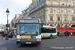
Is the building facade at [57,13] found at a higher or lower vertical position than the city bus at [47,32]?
higher

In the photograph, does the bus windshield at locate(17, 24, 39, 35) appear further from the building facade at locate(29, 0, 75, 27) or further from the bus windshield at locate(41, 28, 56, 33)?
the building facade at locate(29, 0, 75, 27)

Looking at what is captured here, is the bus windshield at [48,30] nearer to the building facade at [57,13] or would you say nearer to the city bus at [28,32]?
the city bus at [28,32]

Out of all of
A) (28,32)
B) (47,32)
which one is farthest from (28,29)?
(47,32)

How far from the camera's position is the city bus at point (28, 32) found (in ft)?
38.0

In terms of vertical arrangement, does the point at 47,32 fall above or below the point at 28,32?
below

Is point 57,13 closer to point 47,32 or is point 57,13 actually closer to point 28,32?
point 47,32

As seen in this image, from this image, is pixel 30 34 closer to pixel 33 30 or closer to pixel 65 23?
pixel 33 30

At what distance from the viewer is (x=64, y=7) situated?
4825 centimetres

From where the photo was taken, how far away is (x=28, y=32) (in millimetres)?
11641

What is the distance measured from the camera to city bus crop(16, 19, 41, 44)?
1159 centimetres

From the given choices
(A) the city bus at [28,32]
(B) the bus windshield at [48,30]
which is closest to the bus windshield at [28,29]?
(A) the city bus at [28,32]

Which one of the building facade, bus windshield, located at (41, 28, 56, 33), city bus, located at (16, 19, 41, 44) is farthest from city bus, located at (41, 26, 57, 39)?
the building facade

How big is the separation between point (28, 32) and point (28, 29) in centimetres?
30

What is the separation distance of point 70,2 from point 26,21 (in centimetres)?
4089
